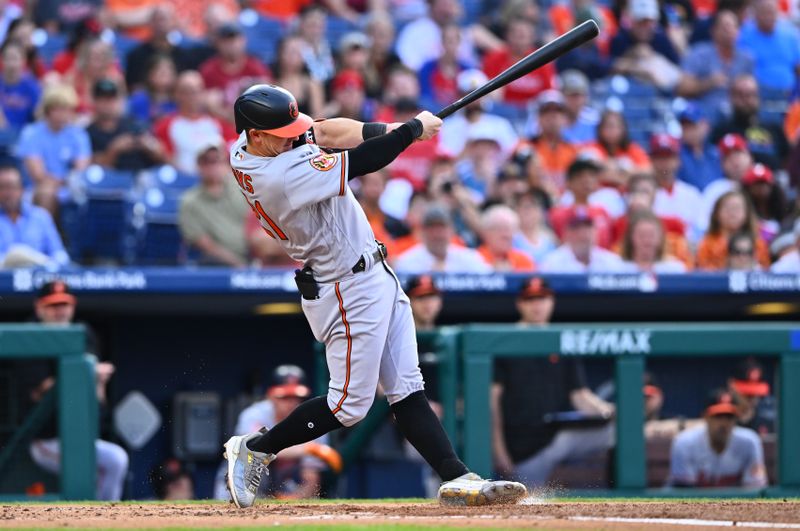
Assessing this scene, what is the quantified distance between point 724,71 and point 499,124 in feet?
7.88

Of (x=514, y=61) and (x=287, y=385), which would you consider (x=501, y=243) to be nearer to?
(x=287, y=385)

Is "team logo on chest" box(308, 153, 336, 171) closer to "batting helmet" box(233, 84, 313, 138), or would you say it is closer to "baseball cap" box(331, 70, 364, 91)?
"batting helmet" box(233, 84, 313, 138)

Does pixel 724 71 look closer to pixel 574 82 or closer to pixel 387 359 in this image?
pixel 574 82

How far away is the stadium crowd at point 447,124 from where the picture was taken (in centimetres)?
810

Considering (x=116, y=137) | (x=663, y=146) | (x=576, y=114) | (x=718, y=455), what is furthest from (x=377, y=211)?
(x=718, y=455)

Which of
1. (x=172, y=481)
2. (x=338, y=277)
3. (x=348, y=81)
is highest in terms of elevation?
(x=348, y=81)

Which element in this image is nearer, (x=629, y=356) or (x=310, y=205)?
(x=310, y=205)

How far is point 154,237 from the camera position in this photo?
8062mm

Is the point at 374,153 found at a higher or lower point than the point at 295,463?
higher

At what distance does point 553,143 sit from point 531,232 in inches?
51.5

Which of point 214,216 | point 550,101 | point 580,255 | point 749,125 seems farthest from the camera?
point 749,125

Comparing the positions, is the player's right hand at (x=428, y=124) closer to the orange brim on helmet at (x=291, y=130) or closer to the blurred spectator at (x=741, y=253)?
the orange brim on helmet at (x=291, y=130)

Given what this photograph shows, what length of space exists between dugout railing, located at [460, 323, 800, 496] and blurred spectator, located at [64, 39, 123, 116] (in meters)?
4.02

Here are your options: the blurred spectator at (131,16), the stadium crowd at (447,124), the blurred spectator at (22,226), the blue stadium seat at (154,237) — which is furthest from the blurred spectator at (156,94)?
the blurred spectator at (22,226)
